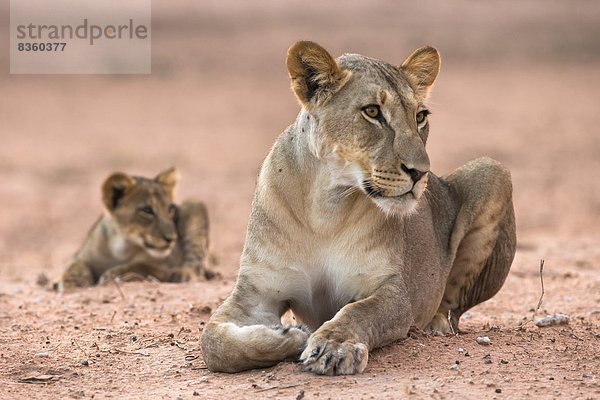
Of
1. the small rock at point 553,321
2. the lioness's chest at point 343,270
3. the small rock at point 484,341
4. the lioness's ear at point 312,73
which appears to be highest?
the lioness's ear at point 312,73

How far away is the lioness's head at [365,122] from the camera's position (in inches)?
207

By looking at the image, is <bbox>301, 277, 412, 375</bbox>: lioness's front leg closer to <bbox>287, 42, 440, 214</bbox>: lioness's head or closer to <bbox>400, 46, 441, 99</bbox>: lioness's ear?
<bbox>287, 42, 440, 214</bbox>: lioness's head

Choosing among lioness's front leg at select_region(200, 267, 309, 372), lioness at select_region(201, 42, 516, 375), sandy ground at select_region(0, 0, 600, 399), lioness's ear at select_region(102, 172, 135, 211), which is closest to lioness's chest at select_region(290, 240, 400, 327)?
lioness at select_region(201, 42, 516, 375)

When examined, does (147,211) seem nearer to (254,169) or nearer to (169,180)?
(169,180)

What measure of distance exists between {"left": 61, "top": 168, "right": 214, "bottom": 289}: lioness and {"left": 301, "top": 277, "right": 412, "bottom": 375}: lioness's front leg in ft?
13.3

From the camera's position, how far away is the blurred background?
526 inches

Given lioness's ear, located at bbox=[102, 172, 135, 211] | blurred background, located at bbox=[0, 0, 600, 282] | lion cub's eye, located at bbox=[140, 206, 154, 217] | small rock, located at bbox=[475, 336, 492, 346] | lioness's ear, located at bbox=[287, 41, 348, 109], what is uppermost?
blurred background, located at bbox=[0, 0, 600, 282]

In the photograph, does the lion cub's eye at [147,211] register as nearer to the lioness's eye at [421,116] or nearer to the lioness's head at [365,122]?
the lioness's head at [365,122]

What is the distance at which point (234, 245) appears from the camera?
11.6 m

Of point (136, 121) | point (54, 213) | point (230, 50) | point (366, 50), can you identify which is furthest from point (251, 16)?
point (54, 213)

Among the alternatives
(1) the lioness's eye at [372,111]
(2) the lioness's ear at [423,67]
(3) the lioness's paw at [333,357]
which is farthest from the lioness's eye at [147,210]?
(3) the lioness's paw at [333,357]

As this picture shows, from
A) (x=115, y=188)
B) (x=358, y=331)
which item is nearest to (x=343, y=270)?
(x=358, y=331)

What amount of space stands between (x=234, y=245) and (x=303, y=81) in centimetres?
609

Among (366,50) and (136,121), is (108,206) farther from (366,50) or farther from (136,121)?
(366,50)
